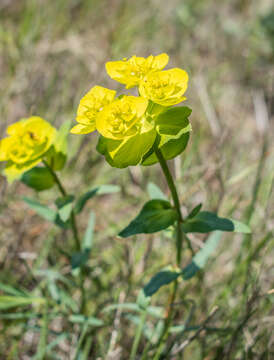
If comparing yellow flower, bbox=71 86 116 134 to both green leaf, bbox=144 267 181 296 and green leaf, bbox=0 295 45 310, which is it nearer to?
green leaf, bbox=144 267 181 296

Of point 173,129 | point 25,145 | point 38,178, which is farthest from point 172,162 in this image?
point 173,129

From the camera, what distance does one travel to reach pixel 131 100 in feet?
3.60

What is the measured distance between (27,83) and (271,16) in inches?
89.7

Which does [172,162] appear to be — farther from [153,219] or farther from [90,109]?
[90,109]

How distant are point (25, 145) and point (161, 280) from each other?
742mm

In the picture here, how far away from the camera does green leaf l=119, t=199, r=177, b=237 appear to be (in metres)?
1.26

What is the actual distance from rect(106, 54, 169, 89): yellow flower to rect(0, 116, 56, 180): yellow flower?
42 cm

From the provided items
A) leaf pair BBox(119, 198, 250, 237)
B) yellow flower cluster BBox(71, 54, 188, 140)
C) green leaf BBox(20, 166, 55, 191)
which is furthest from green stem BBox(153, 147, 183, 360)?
green leaf BBox(20, 166, 55, 191)

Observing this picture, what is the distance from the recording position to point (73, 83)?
3354 millimetres

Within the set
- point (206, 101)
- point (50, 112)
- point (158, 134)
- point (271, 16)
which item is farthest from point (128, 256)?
point (271, 16)

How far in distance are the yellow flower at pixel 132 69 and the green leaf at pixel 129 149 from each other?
197 millimetres

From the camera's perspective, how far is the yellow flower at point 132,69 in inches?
46.9

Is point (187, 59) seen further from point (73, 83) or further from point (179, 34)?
point (73, 83)

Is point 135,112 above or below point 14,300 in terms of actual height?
above
